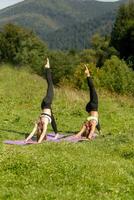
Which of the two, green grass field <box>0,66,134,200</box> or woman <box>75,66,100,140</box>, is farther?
woman <box>75,66,100,140</box>

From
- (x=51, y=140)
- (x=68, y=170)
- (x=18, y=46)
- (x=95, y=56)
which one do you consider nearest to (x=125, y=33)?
(x=18, y=46)

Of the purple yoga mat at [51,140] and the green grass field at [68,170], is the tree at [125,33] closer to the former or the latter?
the purple yoga mat at [51,140]

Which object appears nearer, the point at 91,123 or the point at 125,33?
the point at 91,123

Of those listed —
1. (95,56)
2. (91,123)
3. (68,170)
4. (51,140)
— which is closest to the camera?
(68,170)

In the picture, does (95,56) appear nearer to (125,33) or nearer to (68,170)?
(125,33)

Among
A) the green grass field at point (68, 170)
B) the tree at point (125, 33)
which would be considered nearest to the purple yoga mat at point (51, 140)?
the green grass field at point (68, 170)

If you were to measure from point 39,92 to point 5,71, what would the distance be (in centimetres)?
1050

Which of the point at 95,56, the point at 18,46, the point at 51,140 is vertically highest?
the point at 51,140

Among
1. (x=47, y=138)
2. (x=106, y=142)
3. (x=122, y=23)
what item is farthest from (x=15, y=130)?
(x=122, y=23)

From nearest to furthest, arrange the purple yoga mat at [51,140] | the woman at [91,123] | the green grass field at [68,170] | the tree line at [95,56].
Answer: the green grass field at [68,170] < the purple yoga mat at [51,140] < the woman at [91,123] < the tree line at [95,56]

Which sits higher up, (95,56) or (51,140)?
(51,140)

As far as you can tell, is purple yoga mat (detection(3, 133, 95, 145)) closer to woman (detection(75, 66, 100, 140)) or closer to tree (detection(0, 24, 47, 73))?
woman (detection(75, 66, 100, 140))

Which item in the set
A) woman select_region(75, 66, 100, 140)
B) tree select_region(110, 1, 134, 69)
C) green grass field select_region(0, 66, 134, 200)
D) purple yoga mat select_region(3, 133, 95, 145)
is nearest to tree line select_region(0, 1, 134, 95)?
tree select_region(110, 1, 134, 69)

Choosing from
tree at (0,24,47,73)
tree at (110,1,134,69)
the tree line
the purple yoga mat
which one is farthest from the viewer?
tree at (110,1,134,69)
